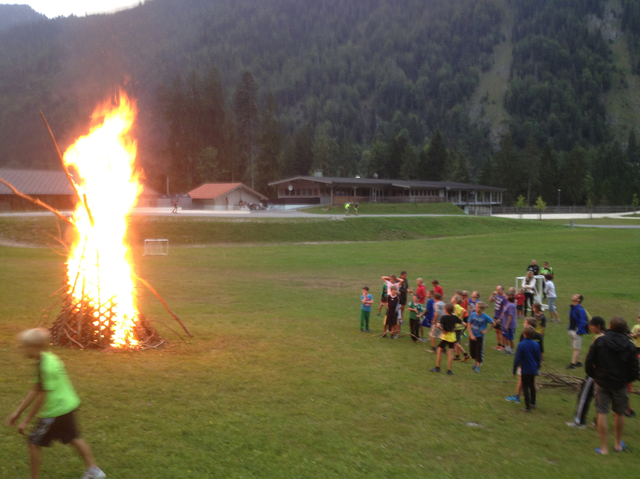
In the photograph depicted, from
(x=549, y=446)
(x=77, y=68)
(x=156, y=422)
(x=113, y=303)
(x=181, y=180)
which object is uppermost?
(x=77, y=68)

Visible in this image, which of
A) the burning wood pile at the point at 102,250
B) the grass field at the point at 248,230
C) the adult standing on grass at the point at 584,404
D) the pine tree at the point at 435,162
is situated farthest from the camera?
the pine tree at the point at 435,162

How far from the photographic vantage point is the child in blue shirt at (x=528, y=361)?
29.3 feet

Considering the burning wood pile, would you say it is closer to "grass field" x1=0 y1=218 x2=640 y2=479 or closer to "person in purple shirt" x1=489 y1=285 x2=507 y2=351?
"grass field" x1=0 y1=218 x2=640 y2=479

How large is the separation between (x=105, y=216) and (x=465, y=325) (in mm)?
9625

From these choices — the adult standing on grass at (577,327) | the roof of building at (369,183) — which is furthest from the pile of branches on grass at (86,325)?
the roof of building at (369,183)

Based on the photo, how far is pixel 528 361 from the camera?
352 inches

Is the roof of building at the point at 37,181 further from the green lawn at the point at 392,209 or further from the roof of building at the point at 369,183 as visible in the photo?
the green lawn at the point at 392,209

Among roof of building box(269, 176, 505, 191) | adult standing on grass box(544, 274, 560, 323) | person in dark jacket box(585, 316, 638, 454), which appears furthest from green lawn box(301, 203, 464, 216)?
person in dark jacket box(585, 316, 638, 454)

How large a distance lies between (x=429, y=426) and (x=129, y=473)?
483cm

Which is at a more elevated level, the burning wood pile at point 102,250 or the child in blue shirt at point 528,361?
the burning wood pile at point 102,250

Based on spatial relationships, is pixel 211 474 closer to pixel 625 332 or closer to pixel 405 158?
pixel 625 332

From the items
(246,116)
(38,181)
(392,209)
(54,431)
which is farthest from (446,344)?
(246,116)

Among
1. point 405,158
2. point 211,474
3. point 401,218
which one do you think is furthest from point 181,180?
point 211,474

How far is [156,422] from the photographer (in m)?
7.60
